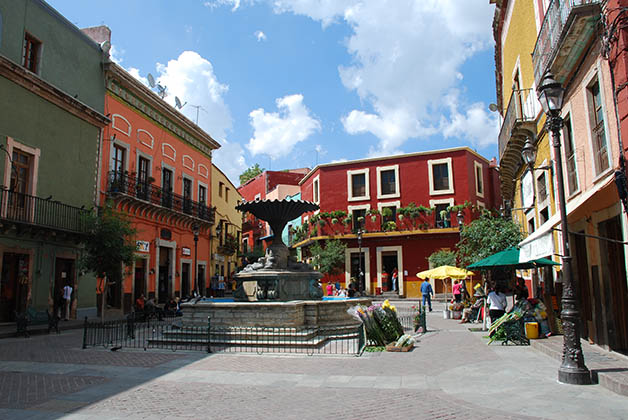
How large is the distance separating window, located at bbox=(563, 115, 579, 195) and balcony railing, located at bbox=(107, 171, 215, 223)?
1831 cm

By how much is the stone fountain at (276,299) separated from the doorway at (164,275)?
42.9 ft

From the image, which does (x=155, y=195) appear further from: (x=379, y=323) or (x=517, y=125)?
(x=517, y=125)

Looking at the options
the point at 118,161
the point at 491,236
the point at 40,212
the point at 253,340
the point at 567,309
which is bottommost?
the point at 253,340

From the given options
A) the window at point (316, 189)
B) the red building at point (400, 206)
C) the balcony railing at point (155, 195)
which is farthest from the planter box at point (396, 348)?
the window at point (316, 189)

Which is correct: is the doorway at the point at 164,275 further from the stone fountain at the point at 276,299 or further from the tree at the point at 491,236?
the tree at the point at 491,236

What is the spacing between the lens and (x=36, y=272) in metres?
17.2

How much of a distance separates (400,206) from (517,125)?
70.3 ft

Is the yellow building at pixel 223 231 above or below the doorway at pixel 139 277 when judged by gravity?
above

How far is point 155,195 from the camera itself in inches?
985

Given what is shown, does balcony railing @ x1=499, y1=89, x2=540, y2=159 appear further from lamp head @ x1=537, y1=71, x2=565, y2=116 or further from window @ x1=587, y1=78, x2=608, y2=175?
lamp head @ x1=537, y1=71, x2=565, y2=116

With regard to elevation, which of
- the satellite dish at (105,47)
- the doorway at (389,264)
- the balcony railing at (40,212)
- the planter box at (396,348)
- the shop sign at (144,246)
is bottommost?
the planter box at (396,348)

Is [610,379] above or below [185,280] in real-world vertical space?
below

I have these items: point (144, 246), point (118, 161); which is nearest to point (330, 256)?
point (144, 246)

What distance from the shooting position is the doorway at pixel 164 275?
25875 millimetres
